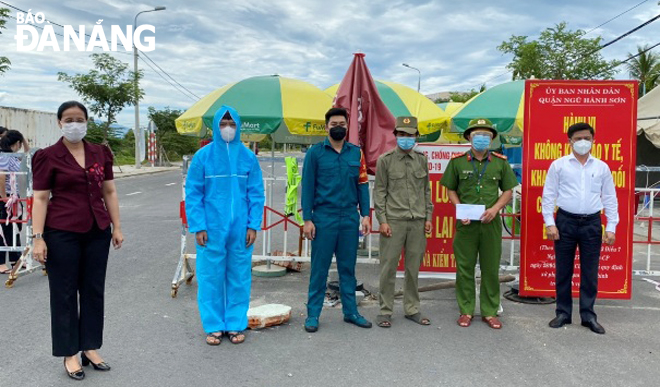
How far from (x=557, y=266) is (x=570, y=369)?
51.6 inches

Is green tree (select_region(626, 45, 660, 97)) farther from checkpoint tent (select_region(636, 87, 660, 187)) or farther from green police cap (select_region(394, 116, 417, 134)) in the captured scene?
green police cap (select_region(394, 116, 417, 134))

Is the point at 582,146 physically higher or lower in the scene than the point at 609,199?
higher

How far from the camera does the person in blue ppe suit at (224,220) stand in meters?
4.43

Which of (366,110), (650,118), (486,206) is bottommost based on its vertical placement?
(486,206)

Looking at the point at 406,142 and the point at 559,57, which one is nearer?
the point at 406,142

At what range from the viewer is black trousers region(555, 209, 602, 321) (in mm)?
4820

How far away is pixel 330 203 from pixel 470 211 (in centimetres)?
133

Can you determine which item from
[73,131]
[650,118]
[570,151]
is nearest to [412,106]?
[570,151]

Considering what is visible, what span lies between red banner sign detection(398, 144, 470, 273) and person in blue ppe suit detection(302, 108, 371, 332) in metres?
1.52

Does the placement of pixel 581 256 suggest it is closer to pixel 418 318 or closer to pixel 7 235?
pixel 418 318

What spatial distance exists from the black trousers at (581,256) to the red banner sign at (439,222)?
1366mm

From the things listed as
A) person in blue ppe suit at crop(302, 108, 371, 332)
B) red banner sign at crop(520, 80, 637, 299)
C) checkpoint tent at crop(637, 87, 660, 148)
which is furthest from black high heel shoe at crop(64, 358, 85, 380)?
checkpoint tent at crop(637, 87, 660, 148)

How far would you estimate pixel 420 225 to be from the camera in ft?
16.4

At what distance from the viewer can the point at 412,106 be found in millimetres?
7895
